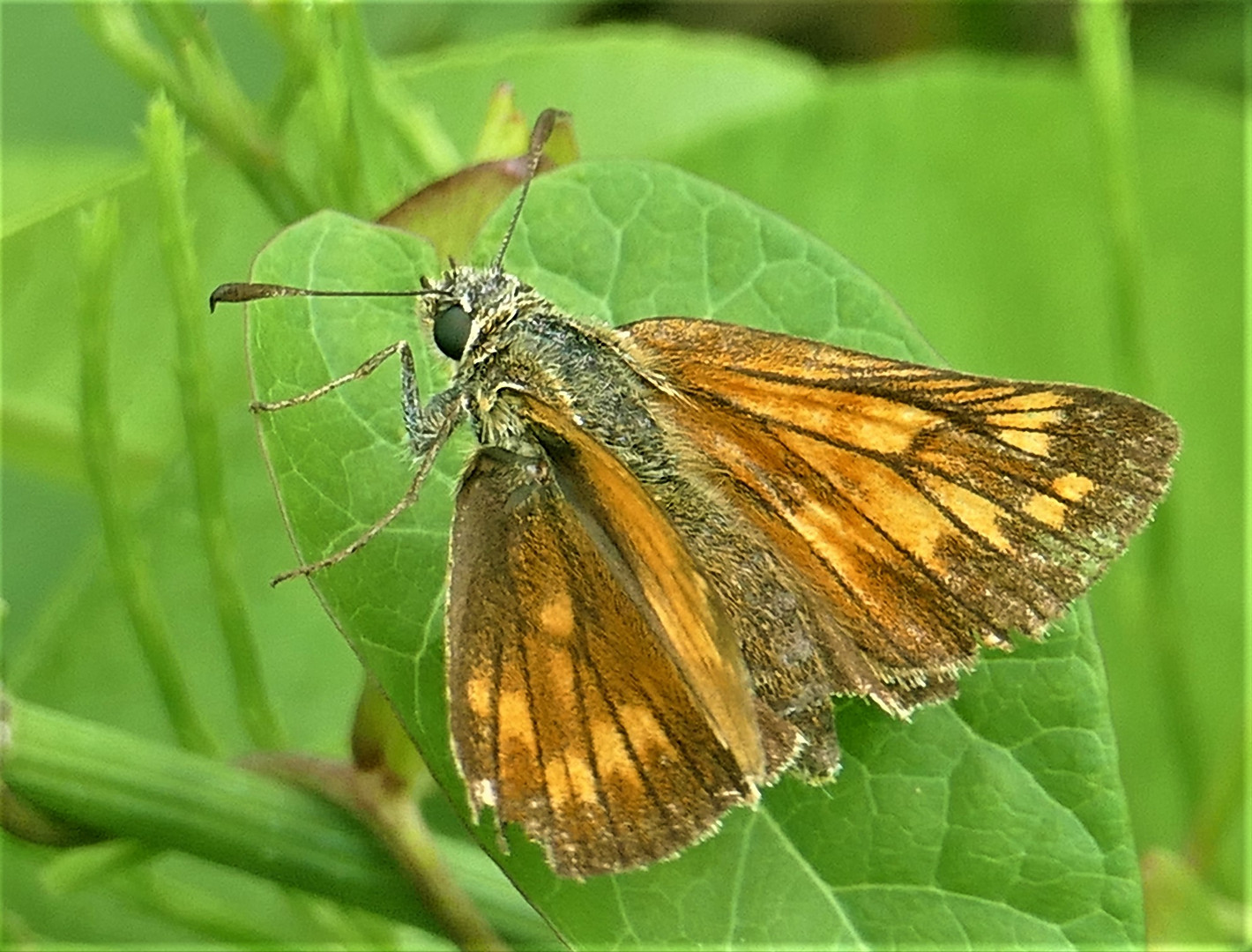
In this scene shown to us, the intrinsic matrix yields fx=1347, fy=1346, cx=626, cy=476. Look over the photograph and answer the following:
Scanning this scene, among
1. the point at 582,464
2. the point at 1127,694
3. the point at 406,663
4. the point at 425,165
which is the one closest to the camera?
the point at 406,663

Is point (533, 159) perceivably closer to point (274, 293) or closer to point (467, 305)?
point (467, 305)

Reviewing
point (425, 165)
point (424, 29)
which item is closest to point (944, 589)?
point (425, 165)

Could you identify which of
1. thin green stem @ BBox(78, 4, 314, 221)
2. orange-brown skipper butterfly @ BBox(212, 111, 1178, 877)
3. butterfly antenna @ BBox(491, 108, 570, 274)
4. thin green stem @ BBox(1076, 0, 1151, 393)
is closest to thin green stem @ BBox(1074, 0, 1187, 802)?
thin green stem @ BBox(1076, 0, 1151, 393)

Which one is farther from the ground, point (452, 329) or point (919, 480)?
point (452, 329)

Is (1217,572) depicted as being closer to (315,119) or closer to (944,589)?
(944,589)

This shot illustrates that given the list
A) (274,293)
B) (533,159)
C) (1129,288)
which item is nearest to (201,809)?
(274,293)

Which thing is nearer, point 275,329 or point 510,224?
point 275,329

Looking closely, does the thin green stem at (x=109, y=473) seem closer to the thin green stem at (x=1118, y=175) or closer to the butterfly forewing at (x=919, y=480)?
the butterfly forewing at (x=919, y=480)
